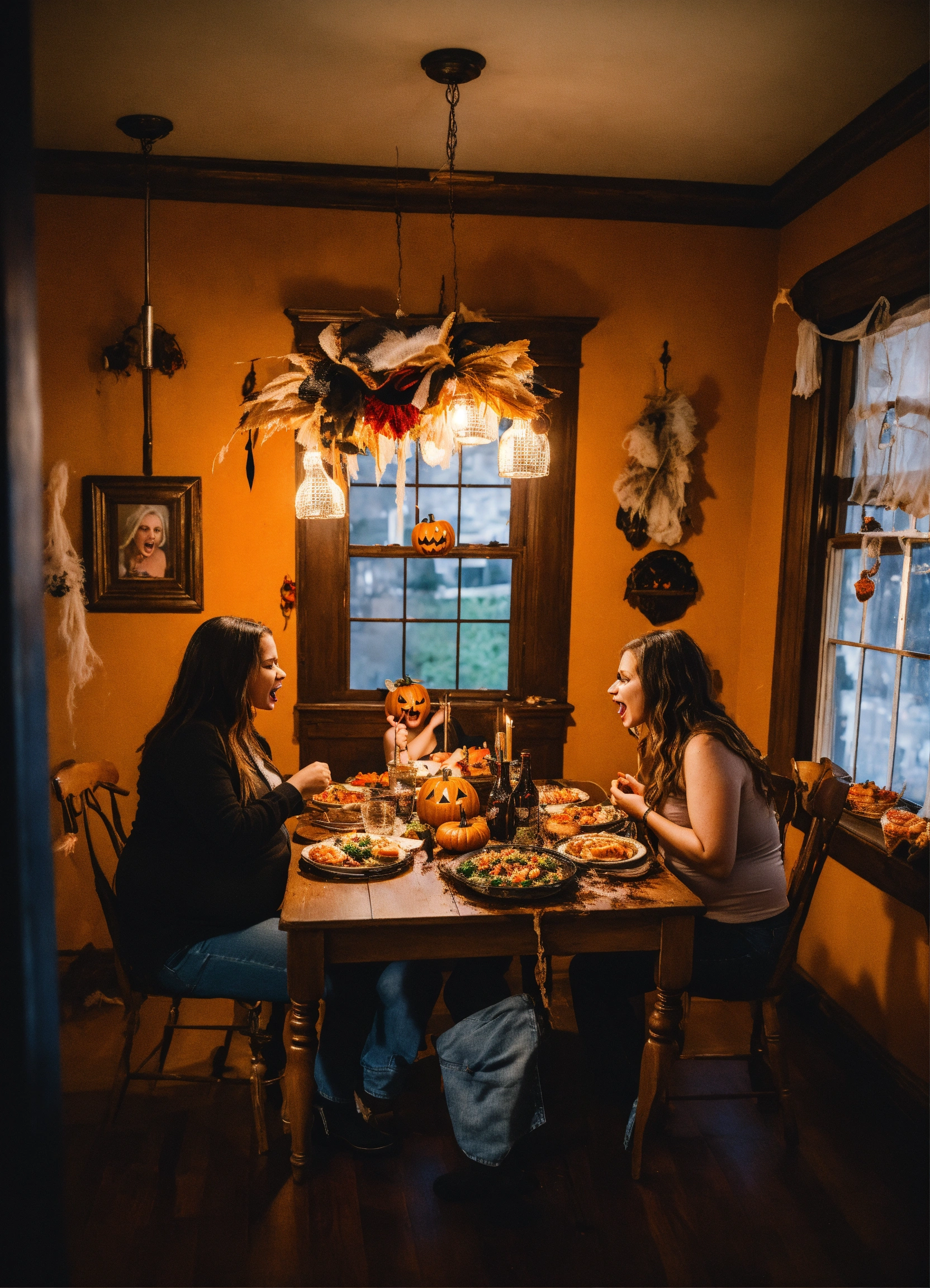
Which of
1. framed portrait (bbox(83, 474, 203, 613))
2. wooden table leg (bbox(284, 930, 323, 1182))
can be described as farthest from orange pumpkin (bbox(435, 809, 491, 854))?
framed portrait (bbox(83, 474, 203, 613))

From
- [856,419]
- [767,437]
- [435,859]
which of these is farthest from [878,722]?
[435,859]

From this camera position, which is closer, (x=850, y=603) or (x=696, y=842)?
(x=696, y=842)

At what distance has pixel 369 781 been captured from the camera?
3072 mm

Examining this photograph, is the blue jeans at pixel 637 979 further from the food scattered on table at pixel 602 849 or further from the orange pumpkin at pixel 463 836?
the orange pumpkin at pixel 463 836

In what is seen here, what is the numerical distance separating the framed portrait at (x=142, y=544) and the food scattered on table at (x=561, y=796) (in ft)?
5.56

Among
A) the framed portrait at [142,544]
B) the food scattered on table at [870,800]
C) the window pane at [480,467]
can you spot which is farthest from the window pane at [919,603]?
the framed portrait at [142,544]

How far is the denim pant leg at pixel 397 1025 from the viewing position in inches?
94.3

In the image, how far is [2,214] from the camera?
2.60 ft

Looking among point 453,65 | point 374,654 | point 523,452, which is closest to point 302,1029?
point 523,452

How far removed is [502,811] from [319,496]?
1.19 metres

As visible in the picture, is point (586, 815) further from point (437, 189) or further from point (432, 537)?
point (437, 189)

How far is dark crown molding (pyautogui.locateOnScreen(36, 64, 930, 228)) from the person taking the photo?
3441mm

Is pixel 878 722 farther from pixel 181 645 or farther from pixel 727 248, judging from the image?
pixel 181 645

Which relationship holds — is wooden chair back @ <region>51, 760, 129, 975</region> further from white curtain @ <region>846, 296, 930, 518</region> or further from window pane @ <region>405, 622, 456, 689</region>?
white curtain @ <region>846, 296, 930, 518</region>
